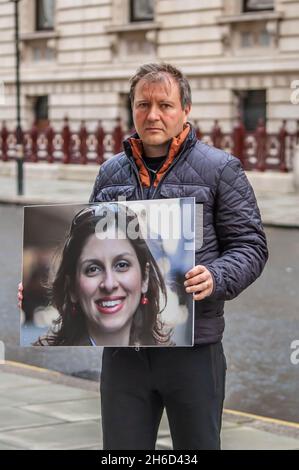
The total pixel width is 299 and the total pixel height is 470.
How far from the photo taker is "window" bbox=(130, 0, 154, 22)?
3388 centimetres

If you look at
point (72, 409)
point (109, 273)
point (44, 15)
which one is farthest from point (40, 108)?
point (109, 273)

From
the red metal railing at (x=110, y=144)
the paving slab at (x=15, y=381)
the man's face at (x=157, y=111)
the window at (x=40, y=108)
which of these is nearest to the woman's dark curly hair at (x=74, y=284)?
the man's face at (x=157, y=111)

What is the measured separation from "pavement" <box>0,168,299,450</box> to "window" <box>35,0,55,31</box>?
1141 inches

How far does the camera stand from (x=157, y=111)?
4.26 metres

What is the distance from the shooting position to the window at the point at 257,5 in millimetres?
30375

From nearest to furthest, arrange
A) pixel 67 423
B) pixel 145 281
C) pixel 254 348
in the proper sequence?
pixel 145 281
pixel 67 423
pixel 254 348

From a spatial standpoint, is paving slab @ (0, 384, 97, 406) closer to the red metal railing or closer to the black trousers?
the black trousers

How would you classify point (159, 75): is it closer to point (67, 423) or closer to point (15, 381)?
point (67, 423)

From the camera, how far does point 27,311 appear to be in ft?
14.1

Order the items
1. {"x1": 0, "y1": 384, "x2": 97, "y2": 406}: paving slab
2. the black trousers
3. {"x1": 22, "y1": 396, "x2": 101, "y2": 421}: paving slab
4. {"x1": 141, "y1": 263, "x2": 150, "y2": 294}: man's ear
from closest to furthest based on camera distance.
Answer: {"x1": 141, "y1": 263, "x2": 150, "y2": 294}: man's ear < the black trousers < {"x1": 22, "y1": 396, "x2": 101, "y2": 421}: paving slab < {"x1": 0, "y1": 384, "x2": 97, "y2": 406}: paving slab

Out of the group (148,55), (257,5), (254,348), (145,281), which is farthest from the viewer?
(148,55)

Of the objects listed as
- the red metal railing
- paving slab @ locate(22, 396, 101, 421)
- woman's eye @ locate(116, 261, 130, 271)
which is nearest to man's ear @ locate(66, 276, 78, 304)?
woman's eye @ locate(116, 261, 130, 271)

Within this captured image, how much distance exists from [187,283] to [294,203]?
18923 millimetres

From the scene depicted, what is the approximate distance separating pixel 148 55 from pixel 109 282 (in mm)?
29727
